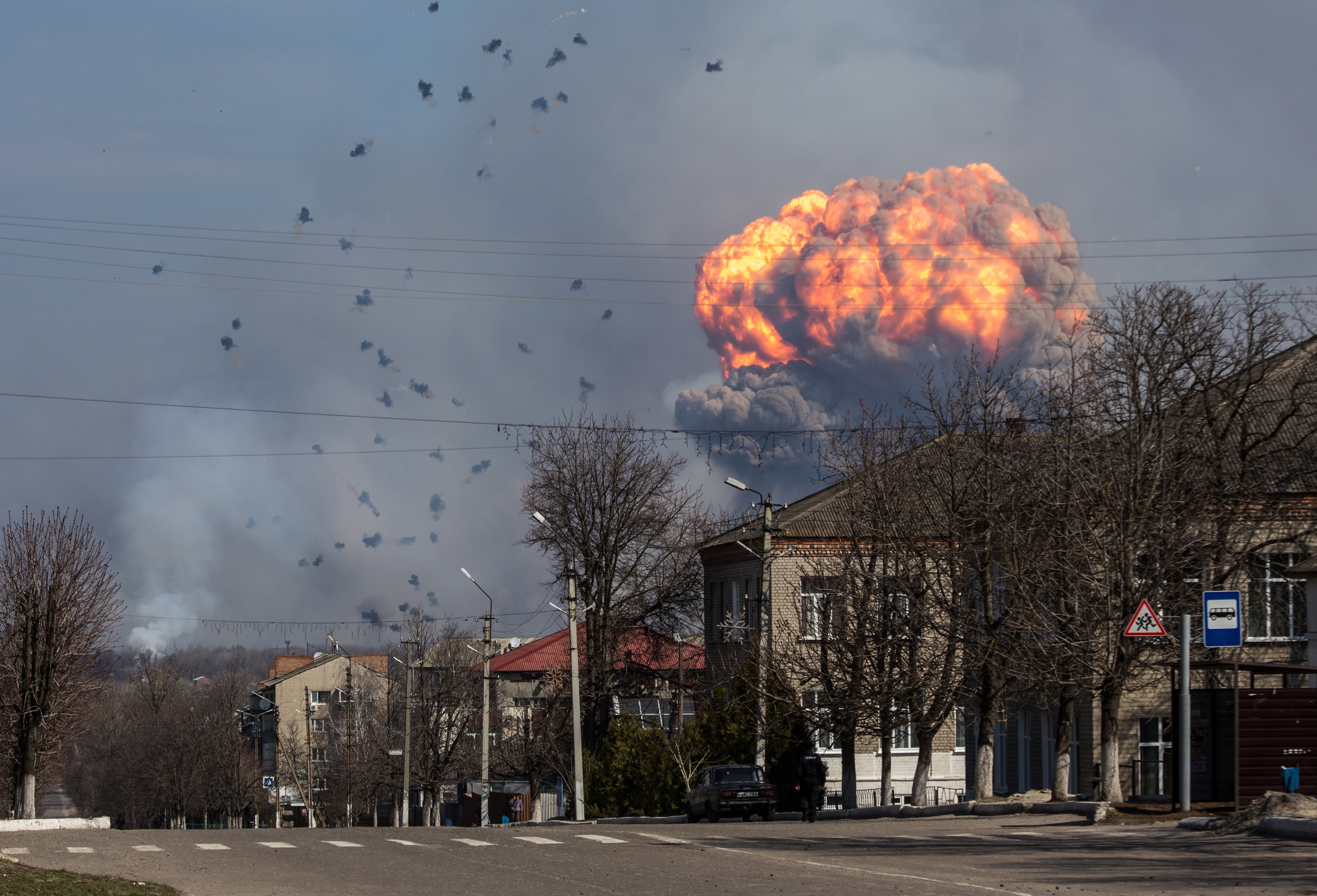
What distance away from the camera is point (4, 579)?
4600 centimetres

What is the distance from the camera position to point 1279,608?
36.6m

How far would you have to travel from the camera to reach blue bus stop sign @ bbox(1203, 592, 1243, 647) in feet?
65.5

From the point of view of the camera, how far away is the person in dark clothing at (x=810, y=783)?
29984 millimetres

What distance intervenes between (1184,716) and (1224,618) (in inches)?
83.4

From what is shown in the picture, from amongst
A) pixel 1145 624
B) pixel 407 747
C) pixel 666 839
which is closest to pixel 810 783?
pixel 666 839

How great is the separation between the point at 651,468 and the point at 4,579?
24406 millimetres

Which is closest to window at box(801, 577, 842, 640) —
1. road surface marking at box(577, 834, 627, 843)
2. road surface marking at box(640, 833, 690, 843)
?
road surface marking at box(640, 833, 690, 843)

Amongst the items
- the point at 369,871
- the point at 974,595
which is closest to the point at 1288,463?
the point at 974,595

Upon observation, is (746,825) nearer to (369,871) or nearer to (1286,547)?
(369,871)

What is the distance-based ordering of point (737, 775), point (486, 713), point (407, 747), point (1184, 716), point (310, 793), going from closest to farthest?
1. point (1184, 716)
2. point (737, 775)
3. point (486, 713)
4. point (407, 747)
5. point (310, 793)

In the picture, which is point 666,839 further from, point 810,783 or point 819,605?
point 819,605

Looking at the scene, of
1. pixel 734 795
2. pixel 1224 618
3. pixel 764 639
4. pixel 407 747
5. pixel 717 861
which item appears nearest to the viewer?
pixel 717 861

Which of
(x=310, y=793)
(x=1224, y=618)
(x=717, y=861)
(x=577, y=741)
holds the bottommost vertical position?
(x=310, y=793)

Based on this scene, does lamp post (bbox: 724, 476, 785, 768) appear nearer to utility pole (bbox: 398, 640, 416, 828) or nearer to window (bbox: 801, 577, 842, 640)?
window (bbox: 801, 577, 842, 640)
